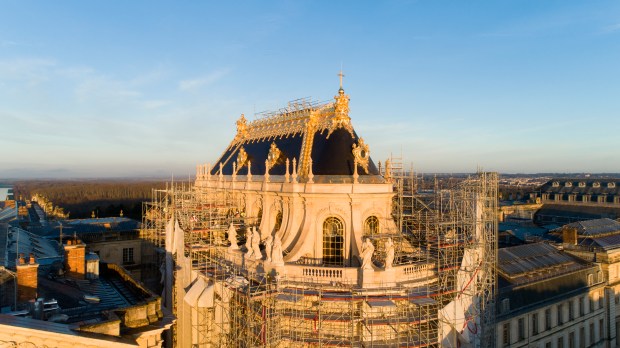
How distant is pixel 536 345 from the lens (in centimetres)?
3484

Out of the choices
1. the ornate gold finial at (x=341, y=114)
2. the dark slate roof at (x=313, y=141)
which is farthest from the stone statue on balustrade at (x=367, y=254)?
the ornate gold finial at (x=341, y=114)

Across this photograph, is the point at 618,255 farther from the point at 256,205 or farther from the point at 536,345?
the point at 256,205

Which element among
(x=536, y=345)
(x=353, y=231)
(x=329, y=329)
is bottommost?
(x=536, y=345)

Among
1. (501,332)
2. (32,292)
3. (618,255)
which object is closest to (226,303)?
(32,292)

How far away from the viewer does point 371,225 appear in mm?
30531

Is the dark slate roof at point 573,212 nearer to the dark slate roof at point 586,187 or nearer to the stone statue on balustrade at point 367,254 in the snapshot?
the dark slate roof at point 586,187

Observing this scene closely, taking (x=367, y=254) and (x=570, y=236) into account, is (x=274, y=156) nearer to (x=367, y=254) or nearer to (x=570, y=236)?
(x=367, y=254)

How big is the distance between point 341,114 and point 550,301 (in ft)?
74.6

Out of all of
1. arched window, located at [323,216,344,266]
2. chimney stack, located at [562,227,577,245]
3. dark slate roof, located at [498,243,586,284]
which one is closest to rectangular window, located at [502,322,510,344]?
dark slate roof, located at [498,243,586,284]

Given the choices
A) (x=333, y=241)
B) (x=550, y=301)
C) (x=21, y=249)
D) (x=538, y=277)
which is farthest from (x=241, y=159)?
(x=550, y=301)

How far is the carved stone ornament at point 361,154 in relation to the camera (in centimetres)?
3133

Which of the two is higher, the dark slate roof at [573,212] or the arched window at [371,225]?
the arched window at [371,225]

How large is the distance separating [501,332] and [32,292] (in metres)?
29.9

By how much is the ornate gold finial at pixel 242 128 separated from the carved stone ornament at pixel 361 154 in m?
19.0
